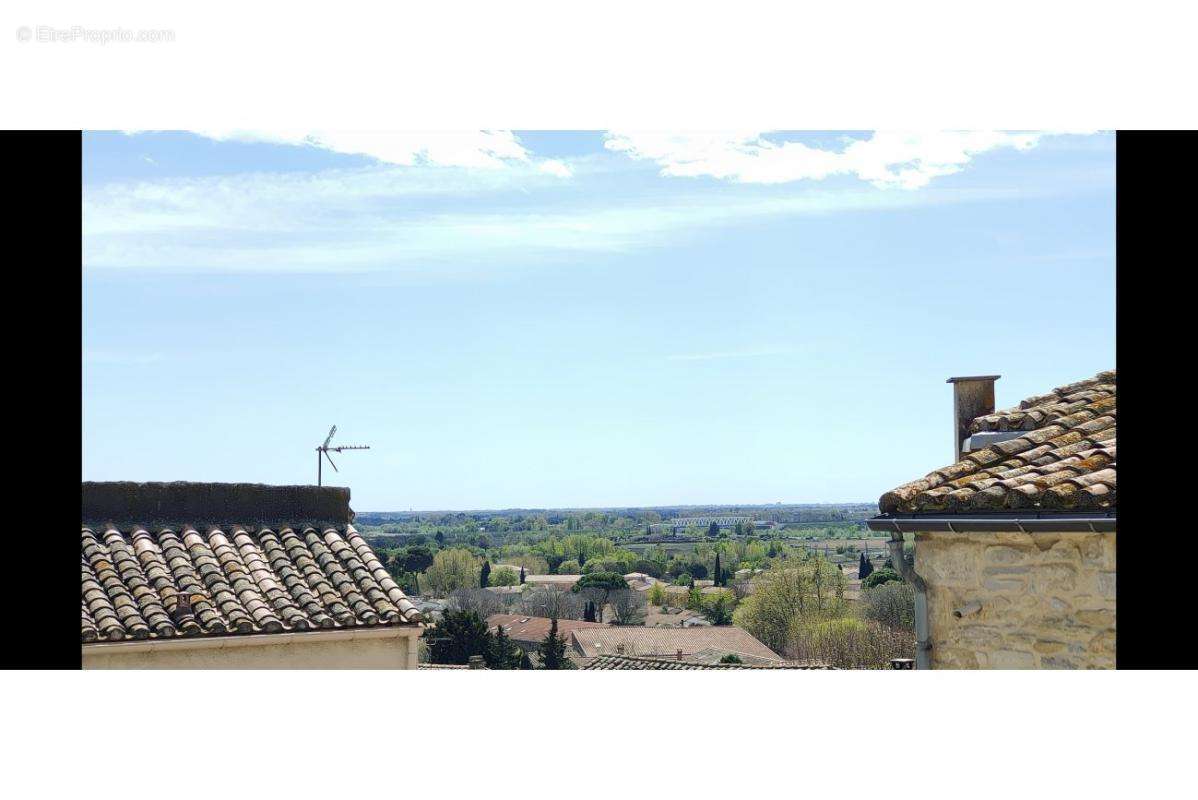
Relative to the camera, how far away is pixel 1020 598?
3.41m

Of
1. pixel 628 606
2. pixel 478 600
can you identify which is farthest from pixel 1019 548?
pixel 628 606

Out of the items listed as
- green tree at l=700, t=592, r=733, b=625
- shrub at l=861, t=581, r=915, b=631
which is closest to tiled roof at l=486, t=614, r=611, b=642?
green tree at l=700, t=592, r=733, b=625

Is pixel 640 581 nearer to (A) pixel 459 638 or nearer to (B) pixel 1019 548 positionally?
(A) pixel 459 638

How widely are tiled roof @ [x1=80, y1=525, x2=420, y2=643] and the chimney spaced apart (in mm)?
2609

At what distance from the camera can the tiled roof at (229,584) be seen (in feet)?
14.5

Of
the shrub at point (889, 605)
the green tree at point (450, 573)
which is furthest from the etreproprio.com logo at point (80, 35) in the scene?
the green tree at point (450, 573)

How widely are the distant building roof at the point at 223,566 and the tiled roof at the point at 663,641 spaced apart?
894 inches

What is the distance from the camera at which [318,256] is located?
160 ft

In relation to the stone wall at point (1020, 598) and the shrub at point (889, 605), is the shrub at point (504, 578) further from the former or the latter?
the stone wall at point (1020, 598)

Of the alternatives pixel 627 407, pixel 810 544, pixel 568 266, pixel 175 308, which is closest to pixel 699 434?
pixel 627 407

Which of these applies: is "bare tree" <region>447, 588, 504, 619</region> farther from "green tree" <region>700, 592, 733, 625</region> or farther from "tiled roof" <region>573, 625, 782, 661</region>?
"green tree" <region>700, 592, 733, 625</region>
